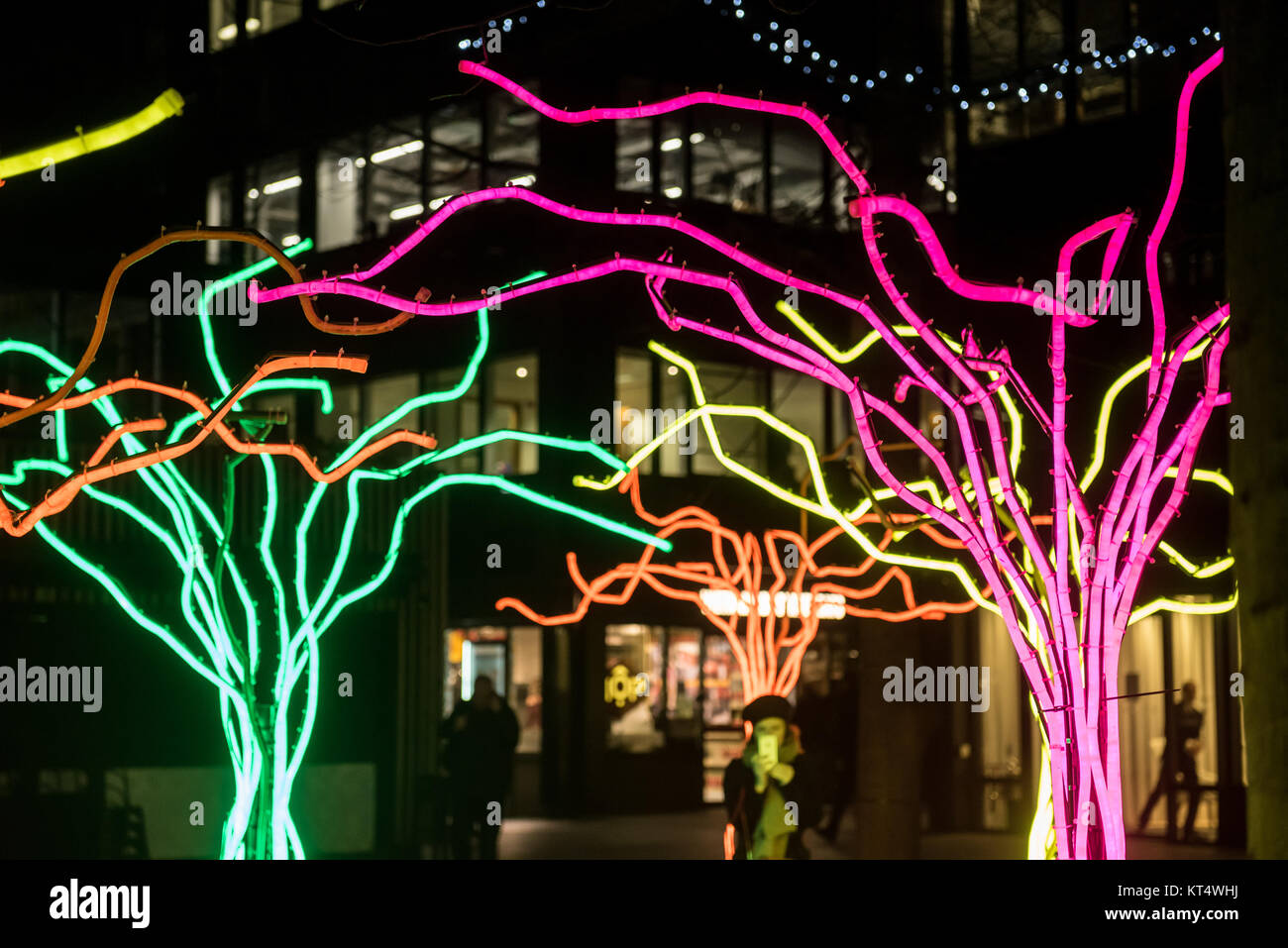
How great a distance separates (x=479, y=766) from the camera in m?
13.1

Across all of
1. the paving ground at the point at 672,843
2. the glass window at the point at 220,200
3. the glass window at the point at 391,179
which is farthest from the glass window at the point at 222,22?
the paving ground at the point at 672,843

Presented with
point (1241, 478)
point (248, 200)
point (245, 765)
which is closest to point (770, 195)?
point (248, 200)

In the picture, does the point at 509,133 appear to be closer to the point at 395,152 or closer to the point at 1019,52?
the point at 395,152

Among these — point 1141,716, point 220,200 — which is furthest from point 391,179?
point 1141,716

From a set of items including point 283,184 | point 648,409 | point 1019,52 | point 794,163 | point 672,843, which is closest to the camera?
point 672,843

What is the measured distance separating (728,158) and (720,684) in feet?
24.0

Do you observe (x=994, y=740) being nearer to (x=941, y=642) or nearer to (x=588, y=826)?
(x=941, y=642)

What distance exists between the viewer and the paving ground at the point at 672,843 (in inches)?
612

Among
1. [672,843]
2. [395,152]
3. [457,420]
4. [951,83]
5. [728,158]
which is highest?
[395,152]

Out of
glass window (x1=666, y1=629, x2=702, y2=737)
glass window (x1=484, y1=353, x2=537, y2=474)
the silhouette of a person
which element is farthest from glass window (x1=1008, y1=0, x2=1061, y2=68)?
glass window (x1=666, y1=629, x2=702, y2=737)

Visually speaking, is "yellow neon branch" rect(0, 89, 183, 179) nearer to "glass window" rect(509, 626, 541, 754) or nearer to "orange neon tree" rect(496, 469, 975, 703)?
"orange neon tree" rect(496, 469, 975, 703)

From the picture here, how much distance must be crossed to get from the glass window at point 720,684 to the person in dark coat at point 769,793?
507 inches
